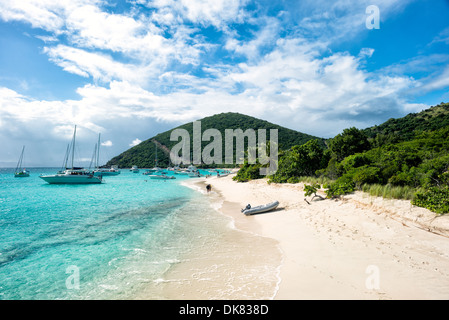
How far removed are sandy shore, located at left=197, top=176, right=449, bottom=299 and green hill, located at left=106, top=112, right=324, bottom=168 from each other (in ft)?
311

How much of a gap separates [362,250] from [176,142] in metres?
126

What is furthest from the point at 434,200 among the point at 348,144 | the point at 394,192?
the point at 348,144

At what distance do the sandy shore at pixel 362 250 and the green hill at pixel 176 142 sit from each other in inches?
3737

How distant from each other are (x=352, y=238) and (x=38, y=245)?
15.5 metres

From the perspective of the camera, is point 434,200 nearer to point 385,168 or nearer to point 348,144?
point 385,168

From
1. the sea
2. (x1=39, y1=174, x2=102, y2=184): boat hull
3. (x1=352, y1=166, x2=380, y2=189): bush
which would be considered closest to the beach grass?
(x1=352, y1=166, x2=380, y2=189): bush

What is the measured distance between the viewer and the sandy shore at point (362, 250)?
5234 millimetres

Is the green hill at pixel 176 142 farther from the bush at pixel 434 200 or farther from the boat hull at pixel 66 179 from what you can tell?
the bush at pixel 434 200

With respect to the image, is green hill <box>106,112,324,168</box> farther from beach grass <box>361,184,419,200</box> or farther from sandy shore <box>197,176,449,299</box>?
sandy shore <box>197,176,449,299</box>

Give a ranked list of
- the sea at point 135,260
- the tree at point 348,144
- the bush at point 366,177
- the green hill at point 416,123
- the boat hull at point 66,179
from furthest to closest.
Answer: the green hill at point 416,123, the boat hull at point 66,179, the tree at point 348,144, the bush at point 366,177, the sea at point 135,260

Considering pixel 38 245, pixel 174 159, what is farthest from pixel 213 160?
pixel 38 245

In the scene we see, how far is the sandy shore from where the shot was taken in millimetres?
5234

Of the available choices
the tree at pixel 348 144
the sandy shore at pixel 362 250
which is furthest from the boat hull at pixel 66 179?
the tree at pixel 348 144

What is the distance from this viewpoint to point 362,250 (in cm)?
743
